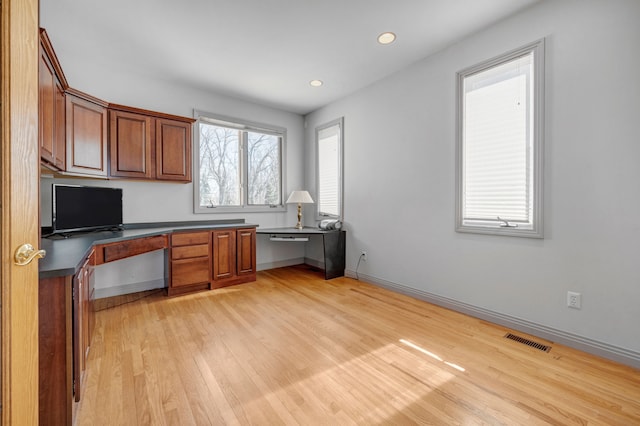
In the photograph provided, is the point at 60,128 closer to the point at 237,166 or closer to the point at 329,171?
the point at 237,166

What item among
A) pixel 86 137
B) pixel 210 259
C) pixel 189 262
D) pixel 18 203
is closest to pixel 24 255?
pixel 18 203

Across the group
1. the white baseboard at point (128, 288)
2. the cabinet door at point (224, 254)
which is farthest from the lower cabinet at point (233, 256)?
the white baseboard at point (128, 288)

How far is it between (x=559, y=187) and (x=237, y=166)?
4016 millimetres

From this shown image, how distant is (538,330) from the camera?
238cm

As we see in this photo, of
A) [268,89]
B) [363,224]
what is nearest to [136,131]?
[268,89]

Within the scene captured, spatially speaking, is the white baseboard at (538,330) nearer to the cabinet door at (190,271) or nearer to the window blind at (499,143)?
the window blind at (499,143)

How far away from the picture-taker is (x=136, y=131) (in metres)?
3.32

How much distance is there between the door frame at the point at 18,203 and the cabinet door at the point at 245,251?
285 cm

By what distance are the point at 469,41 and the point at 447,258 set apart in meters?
2.25

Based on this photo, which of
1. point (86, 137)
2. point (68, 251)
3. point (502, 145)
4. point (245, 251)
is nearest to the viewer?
point (68, 251)

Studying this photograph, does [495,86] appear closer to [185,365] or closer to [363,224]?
[363,224]

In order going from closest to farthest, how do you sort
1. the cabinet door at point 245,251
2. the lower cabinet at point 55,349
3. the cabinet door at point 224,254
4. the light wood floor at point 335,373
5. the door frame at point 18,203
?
the door frame at point 18,203 < the lower cabinet at point 55,349 < the light wood floor at point 335,373 < the cabinet door at point 224,254 < the cabinet door at point 245,251

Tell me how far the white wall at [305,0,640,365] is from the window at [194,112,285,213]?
230cm

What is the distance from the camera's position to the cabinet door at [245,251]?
3.92 m
